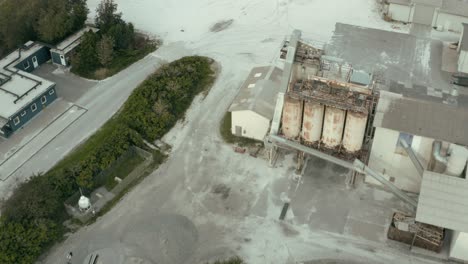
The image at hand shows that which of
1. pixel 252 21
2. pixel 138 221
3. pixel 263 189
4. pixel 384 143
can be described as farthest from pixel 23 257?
pixel 252 21

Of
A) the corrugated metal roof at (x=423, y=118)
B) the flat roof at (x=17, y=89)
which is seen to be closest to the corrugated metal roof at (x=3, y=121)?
the flat roof at (x=17, y=89)

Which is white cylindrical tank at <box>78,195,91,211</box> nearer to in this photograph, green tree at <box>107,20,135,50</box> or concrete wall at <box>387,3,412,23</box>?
green tree at <box>107,20,135,50</box>

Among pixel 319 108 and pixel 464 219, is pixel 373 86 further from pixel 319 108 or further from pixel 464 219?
pixel 464 219

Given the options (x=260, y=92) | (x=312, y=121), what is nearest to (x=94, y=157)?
(x=260, y=92)

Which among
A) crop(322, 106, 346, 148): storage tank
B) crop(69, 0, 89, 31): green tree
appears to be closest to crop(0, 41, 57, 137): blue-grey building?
crop(69, 0, 89, 31): green tree

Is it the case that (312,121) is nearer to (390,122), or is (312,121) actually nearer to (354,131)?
(354,131)

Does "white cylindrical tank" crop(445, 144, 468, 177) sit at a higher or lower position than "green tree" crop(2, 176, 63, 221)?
higher

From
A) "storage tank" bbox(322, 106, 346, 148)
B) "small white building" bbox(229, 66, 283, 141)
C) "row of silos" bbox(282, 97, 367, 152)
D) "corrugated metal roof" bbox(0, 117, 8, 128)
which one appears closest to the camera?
"row of silos" bbox(282, 97, 367, 152)
